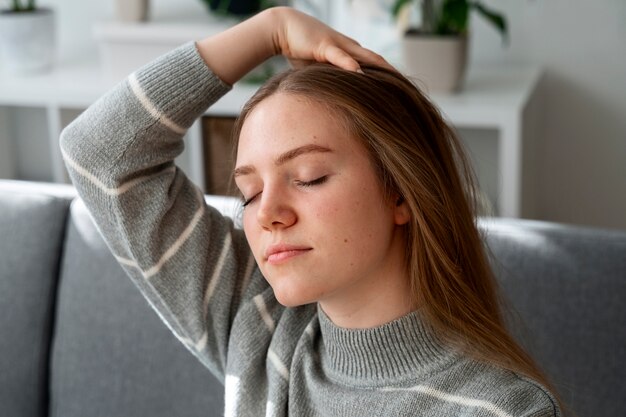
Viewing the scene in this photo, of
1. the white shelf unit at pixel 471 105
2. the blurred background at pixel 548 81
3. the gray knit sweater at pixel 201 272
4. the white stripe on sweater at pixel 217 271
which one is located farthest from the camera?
the blurred background at pixel 548 81

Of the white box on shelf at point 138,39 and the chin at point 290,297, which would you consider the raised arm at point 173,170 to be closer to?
the chin at point 290,297

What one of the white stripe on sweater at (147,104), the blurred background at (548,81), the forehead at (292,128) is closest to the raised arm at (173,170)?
the white stripe on sweater at (147,104)

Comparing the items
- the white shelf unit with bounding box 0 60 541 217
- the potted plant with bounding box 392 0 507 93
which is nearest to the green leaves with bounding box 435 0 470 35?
the potted plant with bounding box 392 0 507 93

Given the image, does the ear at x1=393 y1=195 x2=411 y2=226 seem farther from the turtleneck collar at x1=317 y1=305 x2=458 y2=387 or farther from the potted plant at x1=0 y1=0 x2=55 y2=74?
the potted plant at x1=0 y1=0 x2=55 y2=74

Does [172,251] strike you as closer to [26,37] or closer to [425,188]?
[425,188]

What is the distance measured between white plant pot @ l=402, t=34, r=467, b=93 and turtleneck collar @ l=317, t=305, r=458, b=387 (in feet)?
4.50

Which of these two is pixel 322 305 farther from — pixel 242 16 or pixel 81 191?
pixel 242 16

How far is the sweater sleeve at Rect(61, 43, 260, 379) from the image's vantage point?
1.30 m

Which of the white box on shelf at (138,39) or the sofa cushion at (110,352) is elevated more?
the white box on shelf at (138,39)

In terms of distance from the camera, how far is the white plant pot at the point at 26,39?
296 cm

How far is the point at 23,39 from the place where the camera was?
9.73 feet

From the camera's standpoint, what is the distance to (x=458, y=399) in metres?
1.14

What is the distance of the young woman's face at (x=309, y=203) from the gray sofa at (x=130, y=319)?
15.6 inches

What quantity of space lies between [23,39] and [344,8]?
946 millimetres
